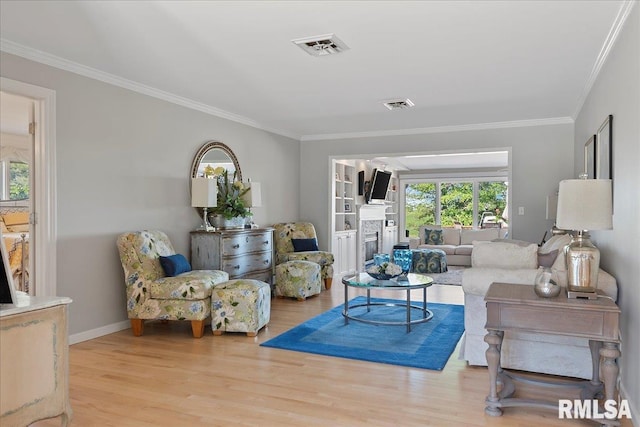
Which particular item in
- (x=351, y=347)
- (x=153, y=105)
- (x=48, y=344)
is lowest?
(x=351, y=347)

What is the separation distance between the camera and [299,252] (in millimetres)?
6793

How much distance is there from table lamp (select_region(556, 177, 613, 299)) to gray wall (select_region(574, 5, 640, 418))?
0.59 ft

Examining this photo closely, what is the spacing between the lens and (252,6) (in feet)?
9.45

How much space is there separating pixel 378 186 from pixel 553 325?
7.88m

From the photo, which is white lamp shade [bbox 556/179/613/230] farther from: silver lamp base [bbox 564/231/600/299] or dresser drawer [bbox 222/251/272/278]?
dresser drawer [bbox 222/251/272/278]

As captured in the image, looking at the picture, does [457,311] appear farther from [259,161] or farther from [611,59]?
[259,161]

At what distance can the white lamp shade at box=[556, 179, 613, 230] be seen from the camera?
2.50m

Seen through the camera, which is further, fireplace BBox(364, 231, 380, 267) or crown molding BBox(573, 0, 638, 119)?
fireplace BBox(364, 231, 380, 267)

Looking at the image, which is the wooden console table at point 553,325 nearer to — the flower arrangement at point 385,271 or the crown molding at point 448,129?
the flower arrangement at point 385,271

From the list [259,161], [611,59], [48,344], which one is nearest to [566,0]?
[611,59]

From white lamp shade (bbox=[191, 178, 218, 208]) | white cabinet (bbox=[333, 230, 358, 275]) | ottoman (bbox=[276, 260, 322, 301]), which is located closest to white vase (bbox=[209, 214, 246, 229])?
white lamp shade (bbox=[191, 178, 218, 208])

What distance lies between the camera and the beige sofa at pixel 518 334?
3.11 m

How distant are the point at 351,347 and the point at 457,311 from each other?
1896 millimetres

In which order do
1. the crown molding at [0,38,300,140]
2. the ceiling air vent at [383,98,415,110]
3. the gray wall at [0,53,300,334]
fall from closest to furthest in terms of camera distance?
the crown molding at [0,38,300,140] → the gray wall at [0,53,300,334] → the ceiling air vent at [383,98,415,110]
